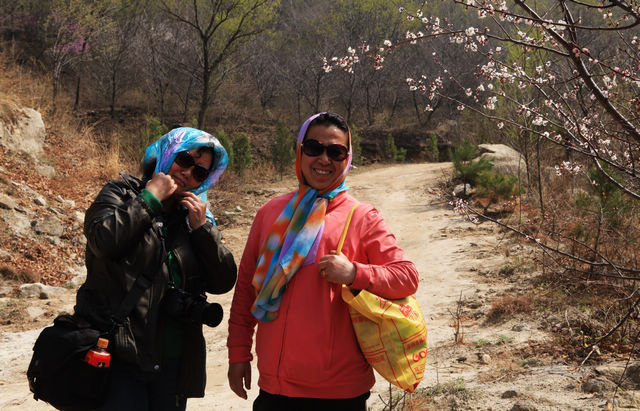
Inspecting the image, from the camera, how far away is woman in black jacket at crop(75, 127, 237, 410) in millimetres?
1993

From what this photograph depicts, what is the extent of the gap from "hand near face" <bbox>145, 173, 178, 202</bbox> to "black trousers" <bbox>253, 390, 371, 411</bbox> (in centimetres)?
85

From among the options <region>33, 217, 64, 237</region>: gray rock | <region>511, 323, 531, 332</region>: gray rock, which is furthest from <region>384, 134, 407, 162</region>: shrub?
<region>511, 323, 531, 332</region>: gray rock

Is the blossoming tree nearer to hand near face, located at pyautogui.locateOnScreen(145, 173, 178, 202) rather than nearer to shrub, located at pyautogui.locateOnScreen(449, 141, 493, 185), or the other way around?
hand near face, located at pyautogui.locateOnScreen(145, 173, 178, 202)

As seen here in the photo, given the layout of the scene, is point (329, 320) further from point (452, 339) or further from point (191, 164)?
point (452, 339)

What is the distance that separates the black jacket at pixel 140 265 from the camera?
198 cm

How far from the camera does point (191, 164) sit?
233 cm

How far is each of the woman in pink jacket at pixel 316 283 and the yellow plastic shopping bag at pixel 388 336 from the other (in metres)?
0.04

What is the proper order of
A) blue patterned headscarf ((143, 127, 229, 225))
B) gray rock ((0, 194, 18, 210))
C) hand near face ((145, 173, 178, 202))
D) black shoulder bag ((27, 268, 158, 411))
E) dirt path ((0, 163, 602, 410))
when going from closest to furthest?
black shoulder bag ((27, 268, 158, 411))
hand near face ((145, 173, 178, 202))
blue patterned headscarf ((143, 127, 229, 225))
dirt path ((0, 163, 602, 410))
gray rock ((0, 194, 18, 210))

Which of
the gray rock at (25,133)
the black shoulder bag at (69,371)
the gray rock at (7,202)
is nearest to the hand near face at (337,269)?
the black shoulder bag at (69,371)

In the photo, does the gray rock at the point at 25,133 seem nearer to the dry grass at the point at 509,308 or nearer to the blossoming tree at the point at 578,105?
the blossoming tree at the point at 578,105

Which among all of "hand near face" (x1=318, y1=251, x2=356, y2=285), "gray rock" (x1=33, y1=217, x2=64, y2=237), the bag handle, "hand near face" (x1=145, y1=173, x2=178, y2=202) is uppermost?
"hand near face" (x1=145, y1=173, x2=178, y2=202)

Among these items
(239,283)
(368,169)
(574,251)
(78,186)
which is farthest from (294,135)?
(239,283)

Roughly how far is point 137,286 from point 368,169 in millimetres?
20531

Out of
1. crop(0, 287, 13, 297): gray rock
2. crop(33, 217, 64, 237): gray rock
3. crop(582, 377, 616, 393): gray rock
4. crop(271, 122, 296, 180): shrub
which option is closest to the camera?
crop(582, 377, 616, 393): gray rock
